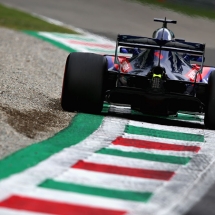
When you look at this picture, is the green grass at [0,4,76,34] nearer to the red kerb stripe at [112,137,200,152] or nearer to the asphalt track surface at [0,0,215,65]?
the asphalt track surface at [0,0,215,65]

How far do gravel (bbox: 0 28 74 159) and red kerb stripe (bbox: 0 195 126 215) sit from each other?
1.61 metres

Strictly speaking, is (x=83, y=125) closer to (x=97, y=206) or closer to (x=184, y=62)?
(x=184, y=62)

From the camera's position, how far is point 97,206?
645 centimetres

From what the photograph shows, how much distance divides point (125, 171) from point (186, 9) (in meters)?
13.6

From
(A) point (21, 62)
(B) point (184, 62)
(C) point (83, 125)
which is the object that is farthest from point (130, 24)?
(C) point (83, 125)

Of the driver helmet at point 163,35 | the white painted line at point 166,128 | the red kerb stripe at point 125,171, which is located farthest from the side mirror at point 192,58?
the red kerb stripe at point 125,171

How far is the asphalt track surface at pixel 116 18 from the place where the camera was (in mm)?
21844

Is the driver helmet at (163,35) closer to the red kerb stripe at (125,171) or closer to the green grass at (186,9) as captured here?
the red kerb stripe at (125,171)

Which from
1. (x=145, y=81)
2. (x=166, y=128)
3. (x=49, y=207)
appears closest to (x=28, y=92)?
(x=145, y=81)

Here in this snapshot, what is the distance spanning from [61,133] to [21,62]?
7774mm

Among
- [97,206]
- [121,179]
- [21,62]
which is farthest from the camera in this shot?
[21,62]

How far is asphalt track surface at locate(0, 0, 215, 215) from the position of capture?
21844 millimetres

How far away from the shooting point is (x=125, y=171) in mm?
7887

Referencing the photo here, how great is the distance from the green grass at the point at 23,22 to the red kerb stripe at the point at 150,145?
49.7 feet
